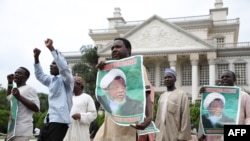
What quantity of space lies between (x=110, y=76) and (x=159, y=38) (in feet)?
113

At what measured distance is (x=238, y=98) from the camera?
192 inches

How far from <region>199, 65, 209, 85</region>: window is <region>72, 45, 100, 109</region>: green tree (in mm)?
Result: 10926

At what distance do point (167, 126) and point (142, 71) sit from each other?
2161 mm

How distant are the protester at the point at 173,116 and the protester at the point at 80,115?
104 cm

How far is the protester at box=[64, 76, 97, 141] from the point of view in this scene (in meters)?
5.20

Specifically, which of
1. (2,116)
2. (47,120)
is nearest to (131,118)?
(47,120)

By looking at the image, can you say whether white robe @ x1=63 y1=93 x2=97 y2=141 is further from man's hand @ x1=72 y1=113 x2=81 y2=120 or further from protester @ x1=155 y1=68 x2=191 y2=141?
protester @ x1=155 y1=68 x2=191 y2=141

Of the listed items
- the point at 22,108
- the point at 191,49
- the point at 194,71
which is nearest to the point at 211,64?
the point at 194,71

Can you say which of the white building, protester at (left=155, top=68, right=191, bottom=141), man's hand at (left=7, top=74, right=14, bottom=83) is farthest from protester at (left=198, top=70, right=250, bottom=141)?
the white building

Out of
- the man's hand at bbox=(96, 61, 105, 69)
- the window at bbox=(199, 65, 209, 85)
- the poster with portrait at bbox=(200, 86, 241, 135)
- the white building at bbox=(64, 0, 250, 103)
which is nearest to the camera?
the man's hand at bbox=(96, 61, 105, 69)

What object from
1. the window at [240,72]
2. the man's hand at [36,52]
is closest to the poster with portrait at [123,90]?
the man's hand at [36,52]

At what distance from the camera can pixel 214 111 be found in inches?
198

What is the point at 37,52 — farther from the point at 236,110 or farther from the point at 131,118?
the point at 236,110

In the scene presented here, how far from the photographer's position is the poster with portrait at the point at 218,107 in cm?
486
